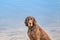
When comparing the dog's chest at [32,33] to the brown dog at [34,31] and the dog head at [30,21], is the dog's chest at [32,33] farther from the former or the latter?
the dog head at [30,21]

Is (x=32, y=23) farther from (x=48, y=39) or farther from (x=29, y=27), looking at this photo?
(x=48, y=39)

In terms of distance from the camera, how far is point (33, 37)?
7.93 m

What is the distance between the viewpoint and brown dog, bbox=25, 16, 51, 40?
7809 millimetres

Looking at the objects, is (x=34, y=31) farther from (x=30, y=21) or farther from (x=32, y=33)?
(x=30, y=21)

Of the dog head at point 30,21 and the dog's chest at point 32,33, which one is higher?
the dog head at point 30,21

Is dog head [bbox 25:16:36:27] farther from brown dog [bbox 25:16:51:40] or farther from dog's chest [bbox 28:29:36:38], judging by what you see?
dog's chest [bbox 28:29:36:38]

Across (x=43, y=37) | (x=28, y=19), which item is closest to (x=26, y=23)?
(x=28, y=19)

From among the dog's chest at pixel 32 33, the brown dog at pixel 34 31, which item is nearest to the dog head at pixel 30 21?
the brown dog at pixel 34 31

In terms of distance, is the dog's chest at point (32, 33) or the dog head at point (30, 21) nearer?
the dog head at point (30, 21)

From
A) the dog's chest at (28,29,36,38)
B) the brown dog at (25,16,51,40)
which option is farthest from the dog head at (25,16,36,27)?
the dog's chest at (28,29,36,38)

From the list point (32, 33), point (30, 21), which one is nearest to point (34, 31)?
point (32, 33)

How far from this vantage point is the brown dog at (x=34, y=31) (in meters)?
7.81

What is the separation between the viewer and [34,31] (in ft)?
26.0

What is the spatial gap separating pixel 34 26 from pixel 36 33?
20 cm
